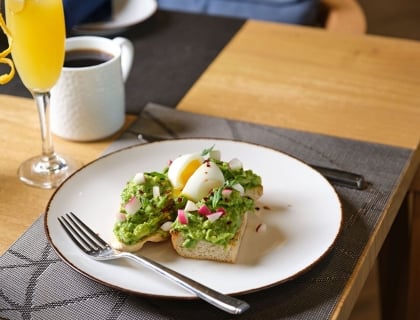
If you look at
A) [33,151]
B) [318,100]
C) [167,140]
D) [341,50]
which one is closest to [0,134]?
[33,151]

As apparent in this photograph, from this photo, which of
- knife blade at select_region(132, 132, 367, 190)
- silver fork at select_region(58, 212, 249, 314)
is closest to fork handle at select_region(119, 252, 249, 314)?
silver fork at select_region(58, 212, 249, 314)

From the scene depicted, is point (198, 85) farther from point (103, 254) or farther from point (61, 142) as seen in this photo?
point (103, 254)

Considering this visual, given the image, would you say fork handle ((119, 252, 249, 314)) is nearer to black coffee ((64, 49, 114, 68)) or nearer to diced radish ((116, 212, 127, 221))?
diced radish ((116, 212, 127, 221))

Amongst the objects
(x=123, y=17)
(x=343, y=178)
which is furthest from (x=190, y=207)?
(x=123, y=17)

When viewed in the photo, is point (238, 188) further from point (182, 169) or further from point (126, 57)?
point (126, 57)

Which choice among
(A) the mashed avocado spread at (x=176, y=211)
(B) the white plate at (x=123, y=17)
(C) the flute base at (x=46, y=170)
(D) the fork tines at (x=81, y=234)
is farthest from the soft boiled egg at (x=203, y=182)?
(B) the white plate at (x=123, y=17)

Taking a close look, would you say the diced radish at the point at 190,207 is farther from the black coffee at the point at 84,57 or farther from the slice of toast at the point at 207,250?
the black coffee at the point at 84,57
